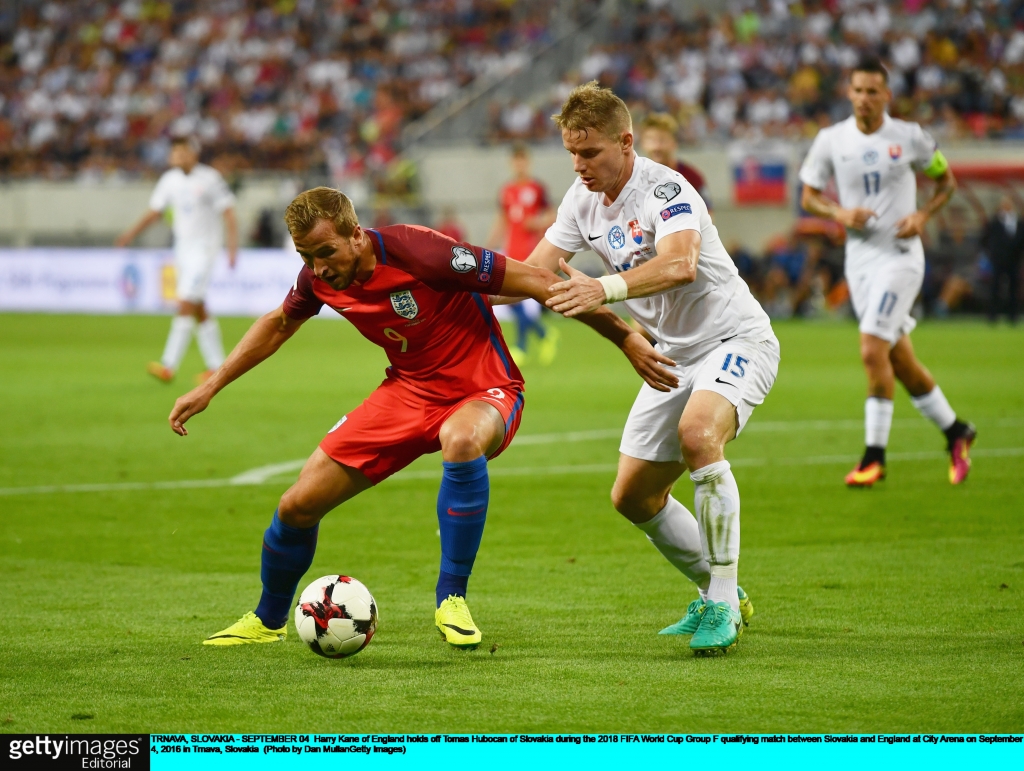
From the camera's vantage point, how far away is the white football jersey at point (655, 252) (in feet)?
17.7

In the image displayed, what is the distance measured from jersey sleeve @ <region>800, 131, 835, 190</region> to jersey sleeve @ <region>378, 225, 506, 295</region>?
4.90 meters


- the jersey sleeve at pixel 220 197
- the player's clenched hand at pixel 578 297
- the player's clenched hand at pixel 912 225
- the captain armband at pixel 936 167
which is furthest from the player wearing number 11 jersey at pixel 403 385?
the jersey sleeve at pixel 220 197

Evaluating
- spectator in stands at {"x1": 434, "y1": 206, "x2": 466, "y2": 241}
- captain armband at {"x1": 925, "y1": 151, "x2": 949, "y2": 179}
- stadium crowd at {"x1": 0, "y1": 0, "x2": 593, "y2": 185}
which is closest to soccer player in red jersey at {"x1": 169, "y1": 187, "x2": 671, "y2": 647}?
captain armband at {"x1": 925, "y1": 151, "x2": 949, "y2": 179}

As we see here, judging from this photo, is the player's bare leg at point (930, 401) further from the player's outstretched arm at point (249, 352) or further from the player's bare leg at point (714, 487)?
the player's outstretched arm at point (249, 352)

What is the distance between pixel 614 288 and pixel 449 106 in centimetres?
2945

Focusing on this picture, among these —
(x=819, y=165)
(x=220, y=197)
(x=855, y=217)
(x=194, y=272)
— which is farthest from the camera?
(x=220, y=197)

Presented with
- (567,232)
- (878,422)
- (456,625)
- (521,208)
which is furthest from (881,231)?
(521,208)

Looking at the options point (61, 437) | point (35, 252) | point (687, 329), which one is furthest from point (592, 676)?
point (35, 252)

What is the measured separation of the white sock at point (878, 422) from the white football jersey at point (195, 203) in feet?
31.5

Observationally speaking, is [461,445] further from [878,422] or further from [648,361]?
[878,422]

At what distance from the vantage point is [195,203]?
1659 cm

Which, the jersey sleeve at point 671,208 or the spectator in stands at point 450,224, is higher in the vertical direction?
the spectator in stands at point 450,224

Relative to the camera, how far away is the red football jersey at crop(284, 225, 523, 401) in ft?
17.1

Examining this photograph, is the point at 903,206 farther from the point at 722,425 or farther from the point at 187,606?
the point at 187,606
